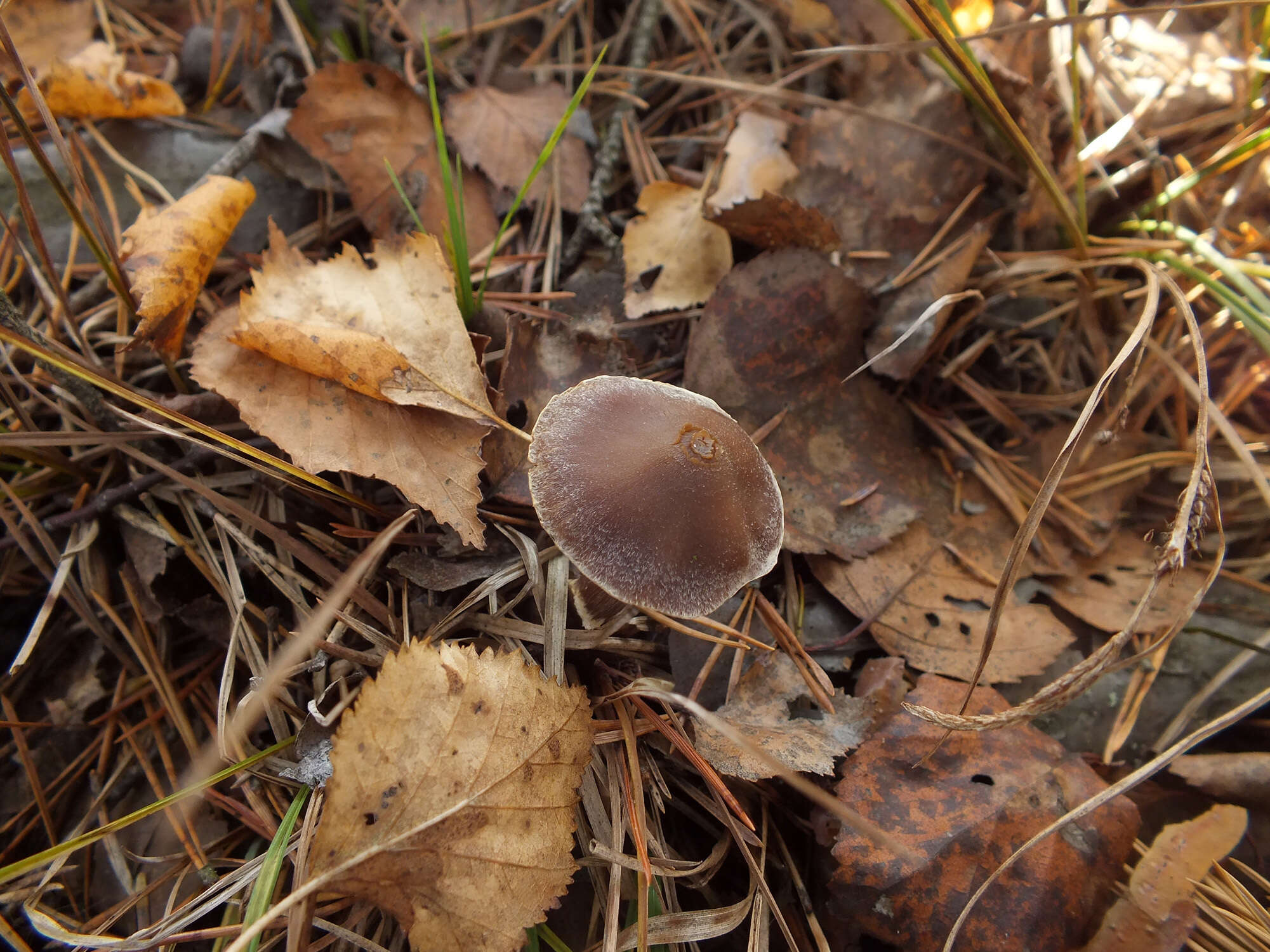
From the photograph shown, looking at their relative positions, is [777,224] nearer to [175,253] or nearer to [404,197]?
[404,197]

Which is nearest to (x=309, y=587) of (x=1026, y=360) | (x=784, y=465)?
(x=784, y=465)

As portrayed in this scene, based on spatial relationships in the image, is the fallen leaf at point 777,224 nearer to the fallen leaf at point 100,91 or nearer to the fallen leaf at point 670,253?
the fallen leaf at point 670,253

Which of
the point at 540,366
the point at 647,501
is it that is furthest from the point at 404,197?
the point at 647,501

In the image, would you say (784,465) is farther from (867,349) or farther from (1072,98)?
(1072,98)

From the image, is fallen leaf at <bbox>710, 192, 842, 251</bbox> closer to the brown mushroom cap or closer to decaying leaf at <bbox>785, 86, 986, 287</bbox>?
decaying leaf at <bbox>785, 86, 986, 287</bbox>

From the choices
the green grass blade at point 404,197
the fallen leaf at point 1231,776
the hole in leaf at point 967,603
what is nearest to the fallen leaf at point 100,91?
the green grass blade at point 404,197
